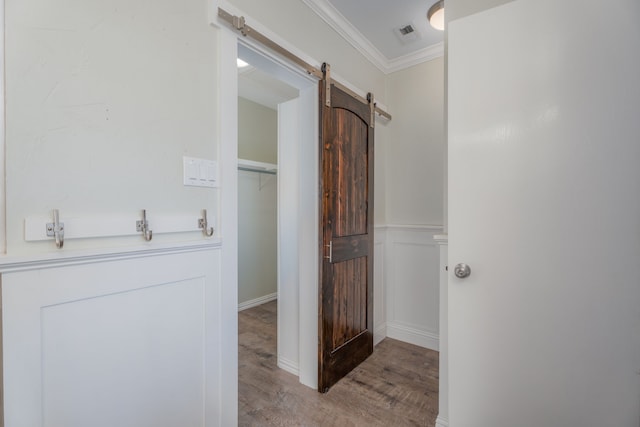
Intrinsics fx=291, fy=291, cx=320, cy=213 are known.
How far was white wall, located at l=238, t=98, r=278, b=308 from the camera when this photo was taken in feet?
11.6

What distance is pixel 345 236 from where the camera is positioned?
2113 mm

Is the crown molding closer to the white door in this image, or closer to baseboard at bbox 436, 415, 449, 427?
the white door

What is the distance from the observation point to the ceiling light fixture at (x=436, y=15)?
1.94 metres

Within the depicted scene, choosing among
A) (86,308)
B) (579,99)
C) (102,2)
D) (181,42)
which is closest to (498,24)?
(579,99)

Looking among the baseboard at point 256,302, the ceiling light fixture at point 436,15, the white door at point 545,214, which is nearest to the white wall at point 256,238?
the baseboard at point 256,302

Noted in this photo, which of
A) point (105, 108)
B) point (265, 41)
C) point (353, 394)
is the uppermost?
point (265, 41)

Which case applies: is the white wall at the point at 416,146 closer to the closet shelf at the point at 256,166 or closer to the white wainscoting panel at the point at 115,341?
the closet shelf at the point at 256,166

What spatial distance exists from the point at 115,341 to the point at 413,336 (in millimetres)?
2367

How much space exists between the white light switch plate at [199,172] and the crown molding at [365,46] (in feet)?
4.28

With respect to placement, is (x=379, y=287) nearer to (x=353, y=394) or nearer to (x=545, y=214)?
(x=353, y=394)

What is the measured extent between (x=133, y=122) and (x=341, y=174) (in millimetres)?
1310

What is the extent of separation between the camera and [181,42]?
1201 millimetres

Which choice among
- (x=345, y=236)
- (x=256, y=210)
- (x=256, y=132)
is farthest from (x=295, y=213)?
(x=256, y=132)

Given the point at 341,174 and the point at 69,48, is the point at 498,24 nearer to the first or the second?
the point at 341,174
